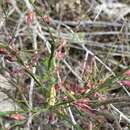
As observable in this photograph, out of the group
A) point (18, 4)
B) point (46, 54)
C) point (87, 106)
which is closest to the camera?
point (87, 106)

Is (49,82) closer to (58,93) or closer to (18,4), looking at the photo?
(58,93)

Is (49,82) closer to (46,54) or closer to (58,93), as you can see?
(58,93)

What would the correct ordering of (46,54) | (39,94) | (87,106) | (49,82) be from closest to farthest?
1. (87,106)
2. (49,82)
3. (39,94)
4. (46,54)

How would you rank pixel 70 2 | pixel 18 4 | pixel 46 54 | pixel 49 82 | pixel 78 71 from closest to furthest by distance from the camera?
pixel 49 82, pixel 46 54, pixel 78 71, pixel 18 4, pixel 70 2

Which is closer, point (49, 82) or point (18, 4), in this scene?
point (49, 82)

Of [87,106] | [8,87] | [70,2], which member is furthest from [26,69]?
[70,2]

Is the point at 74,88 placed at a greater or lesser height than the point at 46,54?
lesser

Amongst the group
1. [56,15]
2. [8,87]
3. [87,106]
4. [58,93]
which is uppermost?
[56,15]

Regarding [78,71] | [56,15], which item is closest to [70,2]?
[56,15]

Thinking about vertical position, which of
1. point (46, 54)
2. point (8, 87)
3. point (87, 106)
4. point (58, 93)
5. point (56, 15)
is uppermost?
point (56, 15)
